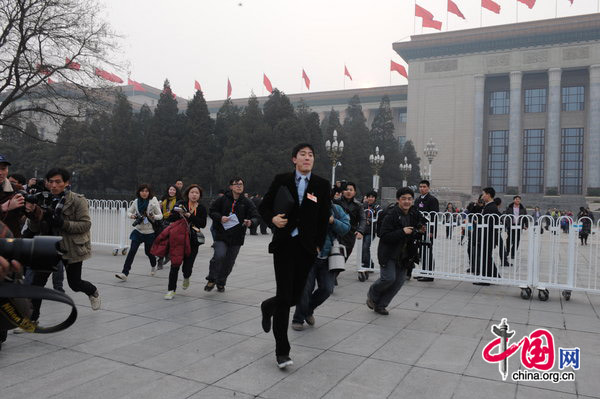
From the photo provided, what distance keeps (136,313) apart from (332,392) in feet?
10.1

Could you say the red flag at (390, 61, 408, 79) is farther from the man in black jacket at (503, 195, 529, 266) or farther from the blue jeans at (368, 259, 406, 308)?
the blue jeans at (368, 259, 406, 308)

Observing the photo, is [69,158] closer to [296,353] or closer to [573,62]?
[296,353]

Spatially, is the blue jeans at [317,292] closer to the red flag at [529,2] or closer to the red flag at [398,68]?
the red flag at [529,2]

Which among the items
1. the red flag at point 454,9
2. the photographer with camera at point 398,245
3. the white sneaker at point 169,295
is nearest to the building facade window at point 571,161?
the red flag at point 454,9

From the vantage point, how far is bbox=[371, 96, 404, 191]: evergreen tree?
1822 inches

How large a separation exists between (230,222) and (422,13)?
4796 cm

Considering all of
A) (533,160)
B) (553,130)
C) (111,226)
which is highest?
(553,130)

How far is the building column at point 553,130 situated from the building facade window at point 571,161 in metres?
1.45

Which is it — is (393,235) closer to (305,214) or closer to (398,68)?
(305,214)

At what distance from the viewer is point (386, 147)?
159 feet

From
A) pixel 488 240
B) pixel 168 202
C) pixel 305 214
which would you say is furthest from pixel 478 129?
pixel 305 214

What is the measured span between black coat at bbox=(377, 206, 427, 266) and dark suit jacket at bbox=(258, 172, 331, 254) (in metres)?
1.72

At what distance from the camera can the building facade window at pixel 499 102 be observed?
5259cm

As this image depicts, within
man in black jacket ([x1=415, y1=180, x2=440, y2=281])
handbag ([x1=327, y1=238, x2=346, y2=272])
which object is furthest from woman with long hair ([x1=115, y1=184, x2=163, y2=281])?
man in black jacket ([x1=415, y1=180, x2=440, y2=281])
